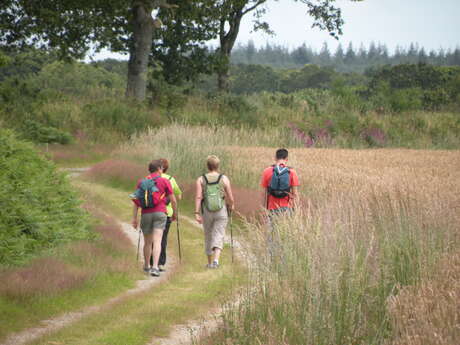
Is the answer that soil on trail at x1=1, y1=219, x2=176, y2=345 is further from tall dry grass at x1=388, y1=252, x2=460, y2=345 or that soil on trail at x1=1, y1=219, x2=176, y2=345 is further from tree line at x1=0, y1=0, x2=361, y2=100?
tree line at x1=0, y1=0, x2=361, y2=100

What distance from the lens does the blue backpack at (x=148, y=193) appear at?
10.8m

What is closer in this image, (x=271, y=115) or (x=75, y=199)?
(x=75, y=199)

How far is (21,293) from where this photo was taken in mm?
9359

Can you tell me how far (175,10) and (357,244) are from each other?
29.0 m

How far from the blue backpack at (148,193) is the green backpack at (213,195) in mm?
941

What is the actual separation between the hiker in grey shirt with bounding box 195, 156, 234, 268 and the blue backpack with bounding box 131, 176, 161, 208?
0.79 metres

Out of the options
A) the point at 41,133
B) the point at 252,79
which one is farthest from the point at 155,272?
the point at 252,79

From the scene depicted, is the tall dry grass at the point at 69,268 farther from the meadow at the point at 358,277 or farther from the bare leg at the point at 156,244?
the meadow at the point at 358,277

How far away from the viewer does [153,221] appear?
36.4 ft

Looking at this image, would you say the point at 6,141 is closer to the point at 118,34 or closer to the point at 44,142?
the point at 44,142

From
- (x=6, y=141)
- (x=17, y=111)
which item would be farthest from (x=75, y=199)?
(x=17, y=111)

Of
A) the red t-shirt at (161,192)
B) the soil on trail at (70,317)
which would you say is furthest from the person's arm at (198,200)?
the soil on trail at (70,317)

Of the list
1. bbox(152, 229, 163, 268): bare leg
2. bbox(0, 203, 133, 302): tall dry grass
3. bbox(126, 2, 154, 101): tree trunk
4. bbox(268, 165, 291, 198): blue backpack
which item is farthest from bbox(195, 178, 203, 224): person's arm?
bbox(126, 2, 154, 101): tree trunk

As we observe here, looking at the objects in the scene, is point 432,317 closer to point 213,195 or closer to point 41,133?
point 213,195
